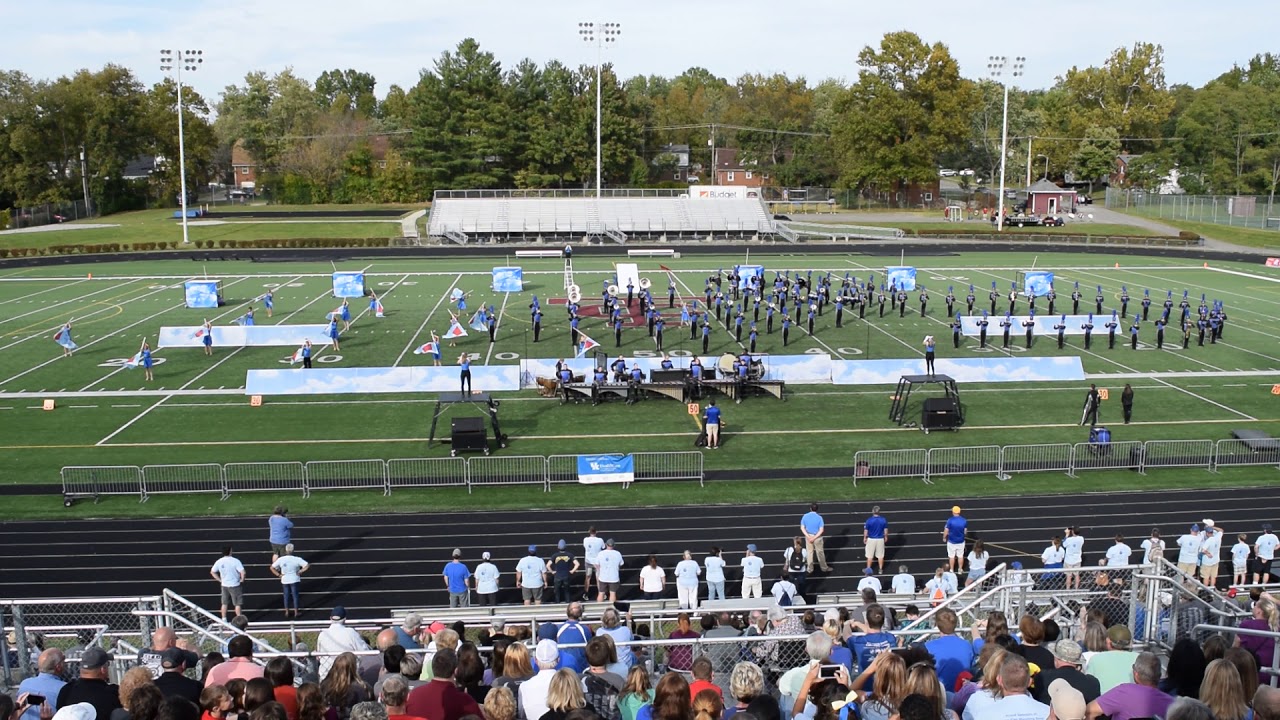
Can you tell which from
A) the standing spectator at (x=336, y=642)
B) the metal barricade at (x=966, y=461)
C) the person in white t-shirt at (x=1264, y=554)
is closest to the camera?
the standing spectator at (x=336, y=642)

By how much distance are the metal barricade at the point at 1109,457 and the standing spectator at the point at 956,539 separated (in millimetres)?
6001

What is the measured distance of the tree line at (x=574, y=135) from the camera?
260 ft

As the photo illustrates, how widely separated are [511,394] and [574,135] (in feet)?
204

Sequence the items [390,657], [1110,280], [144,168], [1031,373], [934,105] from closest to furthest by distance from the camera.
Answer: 1. [390,657]
2. [1031,373]
3. [1110,280]
4. [934,105]
5. [144,168]

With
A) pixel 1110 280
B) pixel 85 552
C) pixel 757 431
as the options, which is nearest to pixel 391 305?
pixel 757 431

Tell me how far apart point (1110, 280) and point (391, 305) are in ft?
103

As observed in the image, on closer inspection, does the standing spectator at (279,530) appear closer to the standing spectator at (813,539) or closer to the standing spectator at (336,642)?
the standing spectator at (336,642)

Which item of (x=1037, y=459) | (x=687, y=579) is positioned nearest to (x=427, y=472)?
(x=687, y=579)

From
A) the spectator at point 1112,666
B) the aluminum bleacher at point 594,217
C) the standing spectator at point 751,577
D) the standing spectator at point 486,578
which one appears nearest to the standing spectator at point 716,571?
the standing spectator at point 751,577

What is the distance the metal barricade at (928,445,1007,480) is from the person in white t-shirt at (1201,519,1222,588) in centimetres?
517

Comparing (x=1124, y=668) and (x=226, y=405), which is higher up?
(x=1124, y=668)

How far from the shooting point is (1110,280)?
46969 mm

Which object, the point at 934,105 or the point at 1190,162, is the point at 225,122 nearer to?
the point at 934,105

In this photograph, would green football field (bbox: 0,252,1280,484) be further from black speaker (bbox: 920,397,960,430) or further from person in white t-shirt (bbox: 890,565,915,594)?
person in white t-shirt (bbox: 890,565,915,594)
